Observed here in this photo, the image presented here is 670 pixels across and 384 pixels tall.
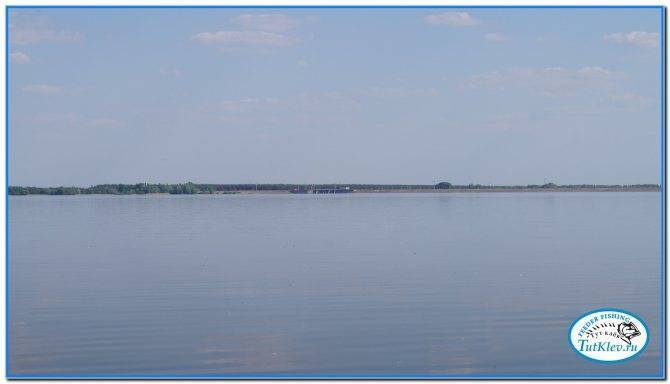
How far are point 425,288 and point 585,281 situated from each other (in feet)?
12.1

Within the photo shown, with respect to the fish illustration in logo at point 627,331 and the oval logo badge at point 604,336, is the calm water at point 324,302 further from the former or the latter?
the fish illustration in logo at point 627,331

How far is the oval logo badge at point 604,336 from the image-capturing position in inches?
461

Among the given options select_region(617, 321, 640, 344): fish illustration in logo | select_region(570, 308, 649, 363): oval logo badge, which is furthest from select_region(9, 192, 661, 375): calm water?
select_region(617, 321, 640, 344): fish illustration in logo

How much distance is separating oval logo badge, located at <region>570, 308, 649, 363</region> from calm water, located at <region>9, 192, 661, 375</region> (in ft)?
0.61

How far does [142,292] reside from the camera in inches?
698

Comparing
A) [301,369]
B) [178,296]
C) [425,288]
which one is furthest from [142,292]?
[301,369]

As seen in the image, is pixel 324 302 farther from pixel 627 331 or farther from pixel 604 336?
pixel 627 331

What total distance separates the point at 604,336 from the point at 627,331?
373 millimetres

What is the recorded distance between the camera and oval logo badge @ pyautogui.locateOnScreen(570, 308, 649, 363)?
11719 millimetres

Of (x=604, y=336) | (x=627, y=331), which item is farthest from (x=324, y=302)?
(x=627, y=331)

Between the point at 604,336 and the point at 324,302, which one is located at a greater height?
the point at 604,336

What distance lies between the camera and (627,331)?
11844mm

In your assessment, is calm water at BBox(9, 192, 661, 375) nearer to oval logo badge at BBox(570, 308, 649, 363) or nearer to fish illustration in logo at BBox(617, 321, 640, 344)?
oval logo badge at BBox(570, 308, 649, 363)

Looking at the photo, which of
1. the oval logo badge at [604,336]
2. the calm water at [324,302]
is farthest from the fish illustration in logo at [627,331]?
the calm water at [324,302]
